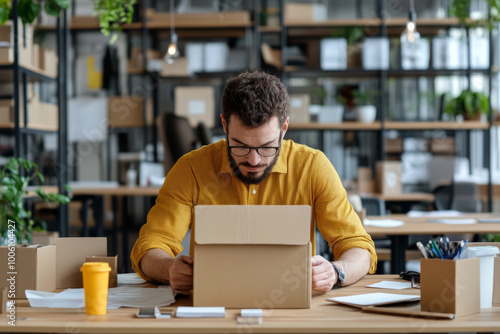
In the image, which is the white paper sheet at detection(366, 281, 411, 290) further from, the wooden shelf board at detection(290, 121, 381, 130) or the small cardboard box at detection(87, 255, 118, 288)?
the wooden shelf board at detection(290, 121, 381, 130)

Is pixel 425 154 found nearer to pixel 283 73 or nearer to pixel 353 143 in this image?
pixel 353 143

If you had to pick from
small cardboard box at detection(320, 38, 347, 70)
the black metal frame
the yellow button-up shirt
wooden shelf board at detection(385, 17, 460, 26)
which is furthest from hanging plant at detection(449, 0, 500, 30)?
the yellow button-up shirt

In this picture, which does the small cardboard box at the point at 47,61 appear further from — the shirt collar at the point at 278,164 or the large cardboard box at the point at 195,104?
the shirt collar at the point at 278,164

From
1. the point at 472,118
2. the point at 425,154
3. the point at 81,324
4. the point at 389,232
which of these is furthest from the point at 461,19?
the point at 81,324

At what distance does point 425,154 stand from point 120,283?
507 cm

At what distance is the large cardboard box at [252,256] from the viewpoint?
1284mm

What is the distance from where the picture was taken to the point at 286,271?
4.26ft

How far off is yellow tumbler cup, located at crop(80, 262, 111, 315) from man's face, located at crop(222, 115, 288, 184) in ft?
1.94

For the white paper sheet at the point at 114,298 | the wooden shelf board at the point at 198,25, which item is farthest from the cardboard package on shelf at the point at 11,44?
the white paper sheet at the point at 114,298

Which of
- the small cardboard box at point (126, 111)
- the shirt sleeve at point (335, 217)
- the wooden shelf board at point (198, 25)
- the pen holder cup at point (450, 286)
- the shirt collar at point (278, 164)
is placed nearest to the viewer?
the pen holder cup at point (450, 286)

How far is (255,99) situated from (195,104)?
4.16m

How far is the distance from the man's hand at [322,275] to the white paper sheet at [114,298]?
1.11ft

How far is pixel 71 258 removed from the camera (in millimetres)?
1582

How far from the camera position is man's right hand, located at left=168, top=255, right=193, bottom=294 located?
1401mm
